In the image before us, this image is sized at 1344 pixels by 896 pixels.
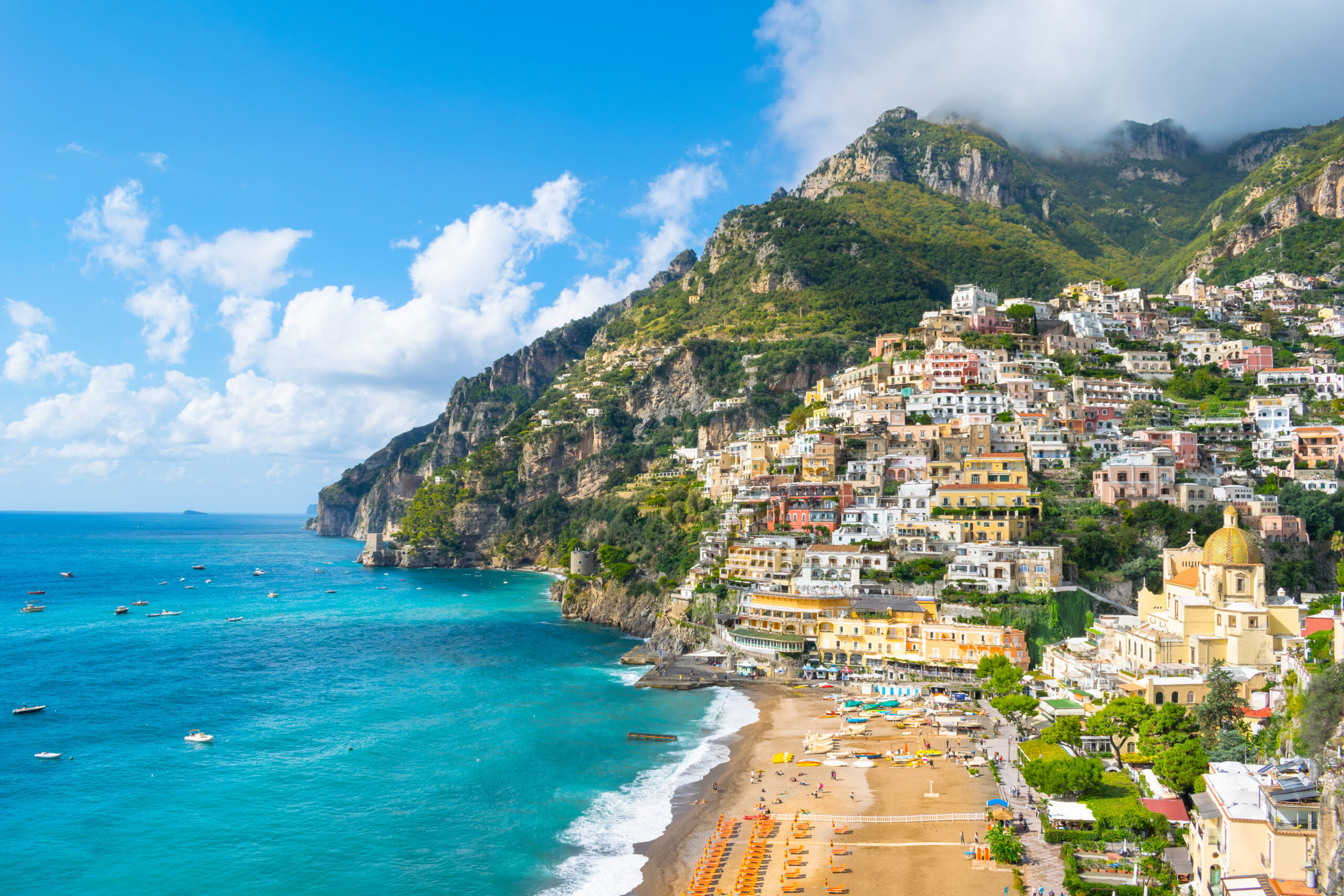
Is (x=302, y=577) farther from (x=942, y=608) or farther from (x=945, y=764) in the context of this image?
(x=945, y=764)

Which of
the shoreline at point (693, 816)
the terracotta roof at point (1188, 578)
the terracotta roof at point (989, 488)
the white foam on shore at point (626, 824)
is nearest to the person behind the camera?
the white foam on shore at point (626, 824)

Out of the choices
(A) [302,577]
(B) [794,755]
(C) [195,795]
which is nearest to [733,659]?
(B) [794,755]

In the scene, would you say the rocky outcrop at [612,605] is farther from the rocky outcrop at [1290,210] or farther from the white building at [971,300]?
the rocky outcrop at [1290,210]

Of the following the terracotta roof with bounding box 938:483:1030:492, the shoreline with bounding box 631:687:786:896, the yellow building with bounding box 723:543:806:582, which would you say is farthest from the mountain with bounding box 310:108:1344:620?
the shoreline with bounding box 631:687:786:896

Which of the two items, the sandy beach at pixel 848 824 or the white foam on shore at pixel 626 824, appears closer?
the sandy beach at pixel 848 824

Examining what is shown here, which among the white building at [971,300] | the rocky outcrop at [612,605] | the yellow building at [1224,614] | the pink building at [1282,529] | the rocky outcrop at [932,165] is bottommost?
the rocky outcrop at [612,605]

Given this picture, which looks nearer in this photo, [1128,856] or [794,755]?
[1128,856]

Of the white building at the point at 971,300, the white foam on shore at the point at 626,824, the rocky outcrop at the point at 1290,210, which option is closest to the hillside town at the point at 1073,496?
the white building at the point at 971,300
